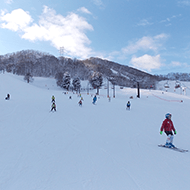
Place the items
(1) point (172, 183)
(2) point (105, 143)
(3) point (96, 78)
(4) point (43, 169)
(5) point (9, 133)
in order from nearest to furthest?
(1) point (172, 183) < (4) point (43, 169) < (2) point (105, 143) < (5) point (9, 133) < (3) point (96, 78)

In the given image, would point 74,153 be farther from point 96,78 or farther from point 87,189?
point 96,78

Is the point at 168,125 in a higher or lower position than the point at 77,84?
lower

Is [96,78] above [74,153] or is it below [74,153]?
above

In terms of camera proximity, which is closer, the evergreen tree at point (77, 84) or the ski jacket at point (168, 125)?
the ski jacket at point (168, 125)

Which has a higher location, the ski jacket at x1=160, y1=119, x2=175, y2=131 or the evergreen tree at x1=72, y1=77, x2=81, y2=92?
the evergreen tree at x1=72, y1=77, x2=81, y2=92

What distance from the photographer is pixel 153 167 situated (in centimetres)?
419

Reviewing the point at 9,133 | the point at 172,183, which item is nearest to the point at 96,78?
the point at 9,133

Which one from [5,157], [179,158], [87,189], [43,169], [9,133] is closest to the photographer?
[87,189]

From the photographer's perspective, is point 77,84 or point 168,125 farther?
point 77,84

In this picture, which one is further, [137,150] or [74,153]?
[137,150]

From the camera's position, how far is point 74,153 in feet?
16.8

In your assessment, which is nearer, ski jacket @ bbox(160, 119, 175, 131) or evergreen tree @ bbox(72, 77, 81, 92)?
ski jacket @ bbox(160, 119, 175, 131)

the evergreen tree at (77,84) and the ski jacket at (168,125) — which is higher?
the evergreen tree at (77,84)

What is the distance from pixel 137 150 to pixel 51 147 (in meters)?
3.87
